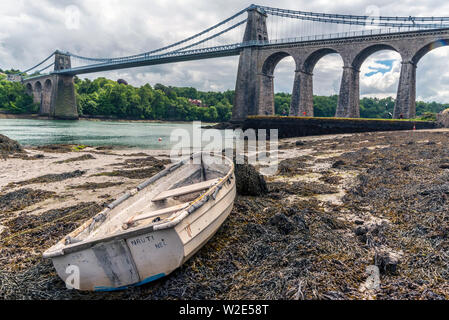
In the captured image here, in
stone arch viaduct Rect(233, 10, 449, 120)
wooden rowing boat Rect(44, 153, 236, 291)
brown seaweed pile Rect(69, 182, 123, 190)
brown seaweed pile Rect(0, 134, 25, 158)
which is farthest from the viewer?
stone arch viaduct Rect(233, 10, 449, 120)

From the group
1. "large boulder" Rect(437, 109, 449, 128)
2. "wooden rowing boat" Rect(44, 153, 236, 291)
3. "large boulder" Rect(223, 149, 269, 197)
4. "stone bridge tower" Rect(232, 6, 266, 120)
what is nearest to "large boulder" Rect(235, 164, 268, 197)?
"large boulder" Rect(223, 149, 269, 197)

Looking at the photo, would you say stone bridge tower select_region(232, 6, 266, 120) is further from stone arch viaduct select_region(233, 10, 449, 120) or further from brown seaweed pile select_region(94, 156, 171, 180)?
brown seaweed pile select_region(94, 156, 171, 180)

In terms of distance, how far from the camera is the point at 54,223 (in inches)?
235

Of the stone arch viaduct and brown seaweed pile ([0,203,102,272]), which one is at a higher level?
the stone arch viaduct

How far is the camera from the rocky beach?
11.5 feet

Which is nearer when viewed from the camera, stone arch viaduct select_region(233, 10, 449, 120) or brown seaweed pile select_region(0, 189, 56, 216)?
brown seaweed pile select_region(0, 189, 56, 216)

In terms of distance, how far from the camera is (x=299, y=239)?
4652mm

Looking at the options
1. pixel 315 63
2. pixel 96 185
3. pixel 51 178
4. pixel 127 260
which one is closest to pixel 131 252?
pixel 127 260

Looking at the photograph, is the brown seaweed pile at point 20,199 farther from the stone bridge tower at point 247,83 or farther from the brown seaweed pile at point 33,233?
the stone bridge tower at point 247,83

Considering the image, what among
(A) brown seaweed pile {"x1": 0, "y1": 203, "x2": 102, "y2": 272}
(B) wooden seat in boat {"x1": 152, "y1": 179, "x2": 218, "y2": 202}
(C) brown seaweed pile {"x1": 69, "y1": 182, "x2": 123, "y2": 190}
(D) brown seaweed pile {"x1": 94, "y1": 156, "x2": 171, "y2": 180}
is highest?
(B) wooden seat in boat {"x1": 152, "y1": 179, "x2": 218, "y2": 202}

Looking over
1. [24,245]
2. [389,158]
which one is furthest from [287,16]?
[24,245]

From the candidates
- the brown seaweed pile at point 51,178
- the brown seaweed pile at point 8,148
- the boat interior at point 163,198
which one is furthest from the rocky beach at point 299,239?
the brown seaweed pile at point 8,148

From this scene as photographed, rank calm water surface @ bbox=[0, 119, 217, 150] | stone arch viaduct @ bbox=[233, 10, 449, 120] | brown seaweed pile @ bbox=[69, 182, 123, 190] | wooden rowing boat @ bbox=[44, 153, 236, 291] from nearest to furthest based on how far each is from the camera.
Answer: wooden rowing boat @ bbox=[44, 153, 236, 291] → brown seaweed pile @ bbox=[69, 182, 123, 190] → calm water surface @ bbox=[0, 119, 217, 150] → stone arch viaduct @ bbox=[233, 10, 449, 120]

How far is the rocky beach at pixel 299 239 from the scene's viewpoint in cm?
350
